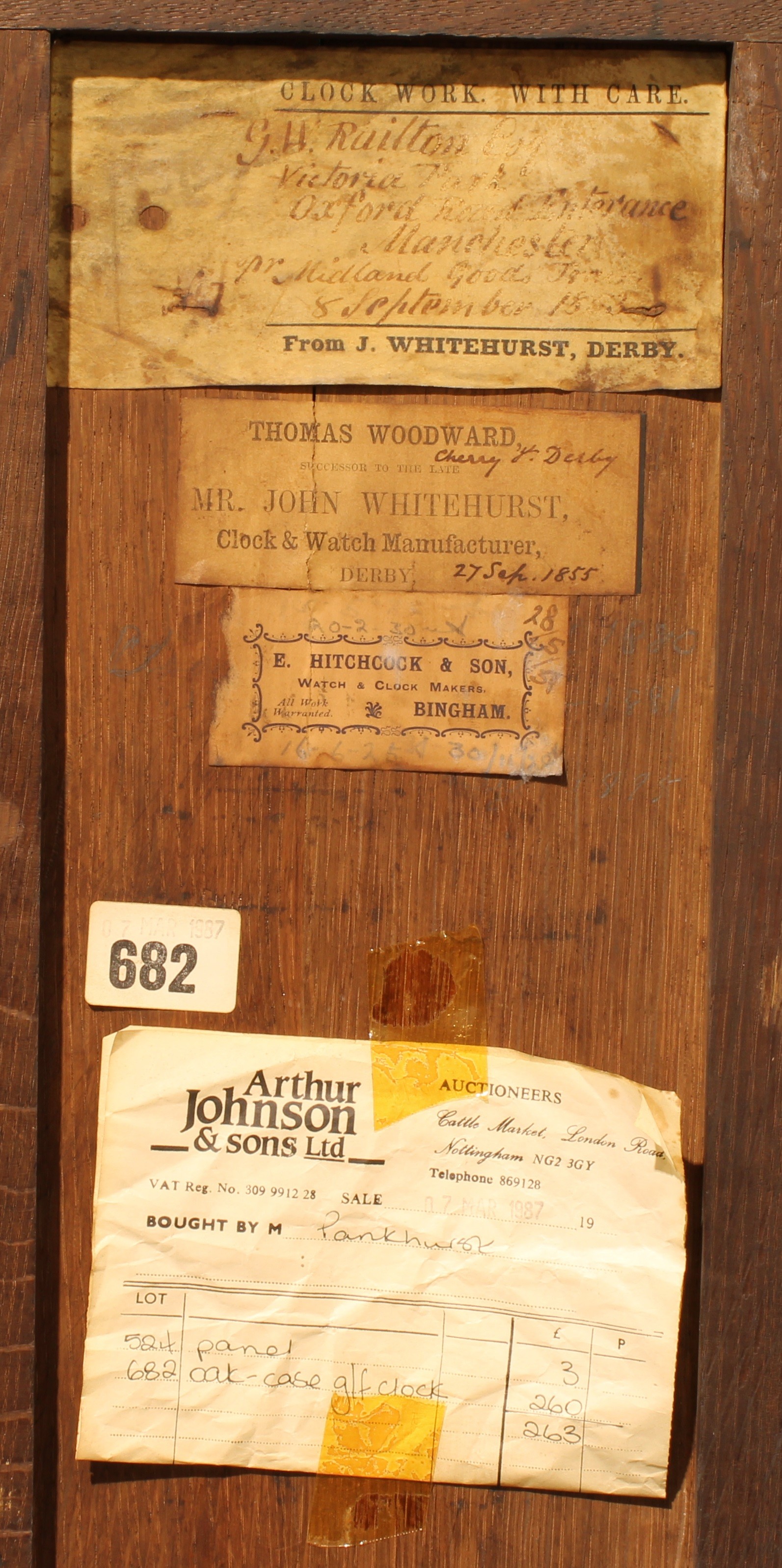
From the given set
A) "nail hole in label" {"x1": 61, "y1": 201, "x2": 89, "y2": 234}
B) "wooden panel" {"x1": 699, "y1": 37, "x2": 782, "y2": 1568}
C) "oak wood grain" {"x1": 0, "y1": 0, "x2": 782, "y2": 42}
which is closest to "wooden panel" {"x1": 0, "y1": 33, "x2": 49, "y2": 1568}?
"nail hole in label" {"x1": 61, "y1": 201, "x2": 89, "y2": 234}

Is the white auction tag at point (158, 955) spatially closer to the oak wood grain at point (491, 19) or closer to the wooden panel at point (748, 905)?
the wooden panel at point (748, 905)

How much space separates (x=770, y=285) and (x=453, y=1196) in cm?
72

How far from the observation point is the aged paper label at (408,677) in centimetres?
83

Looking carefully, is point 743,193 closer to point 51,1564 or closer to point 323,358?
point 323,358

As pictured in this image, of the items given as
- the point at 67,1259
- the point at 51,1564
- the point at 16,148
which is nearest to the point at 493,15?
the point at 16,148

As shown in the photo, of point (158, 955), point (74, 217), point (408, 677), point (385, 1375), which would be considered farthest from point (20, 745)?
point (385, 1375)

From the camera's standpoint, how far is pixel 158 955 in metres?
0.85

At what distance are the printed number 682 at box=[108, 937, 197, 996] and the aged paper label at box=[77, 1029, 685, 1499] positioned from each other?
40mm

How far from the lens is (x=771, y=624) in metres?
0.81

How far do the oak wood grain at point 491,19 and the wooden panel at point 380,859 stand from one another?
26 centimetres

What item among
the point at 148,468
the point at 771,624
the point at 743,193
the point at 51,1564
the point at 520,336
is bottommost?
the point at 51,1564

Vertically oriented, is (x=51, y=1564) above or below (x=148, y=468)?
below
